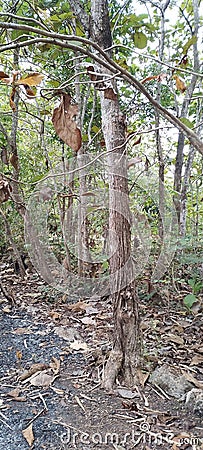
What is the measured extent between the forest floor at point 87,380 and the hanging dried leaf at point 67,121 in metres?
0.86

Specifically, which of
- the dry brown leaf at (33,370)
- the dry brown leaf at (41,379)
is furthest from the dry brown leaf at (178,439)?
the dry brown leaf at (33,370)

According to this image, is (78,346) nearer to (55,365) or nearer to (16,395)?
(55,365)

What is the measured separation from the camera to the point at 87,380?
1.41 m

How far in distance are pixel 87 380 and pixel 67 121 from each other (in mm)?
1076

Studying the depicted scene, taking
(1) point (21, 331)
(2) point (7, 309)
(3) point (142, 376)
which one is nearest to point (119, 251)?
(3) point (142, 376)

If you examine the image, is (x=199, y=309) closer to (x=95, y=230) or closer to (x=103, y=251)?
(x=103, y=251)

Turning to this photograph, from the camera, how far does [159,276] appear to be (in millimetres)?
2240

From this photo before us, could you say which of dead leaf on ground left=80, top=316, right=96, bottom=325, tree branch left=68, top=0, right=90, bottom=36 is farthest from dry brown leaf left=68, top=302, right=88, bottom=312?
tree branch left=68, top=0, right=90, bottom=36

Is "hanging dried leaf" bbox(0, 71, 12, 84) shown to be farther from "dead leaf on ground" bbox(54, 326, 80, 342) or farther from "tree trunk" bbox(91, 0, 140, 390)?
"dead leaf on ground" bbox(54, 326, 80, 342)

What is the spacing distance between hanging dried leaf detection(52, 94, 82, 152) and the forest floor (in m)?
0.86

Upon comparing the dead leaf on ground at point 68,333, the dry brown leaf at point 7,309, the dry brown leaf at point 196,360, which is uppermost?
the dry brown leaf at point 7,309

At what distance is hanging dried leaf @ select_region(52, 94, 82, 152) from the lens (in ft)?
2.10

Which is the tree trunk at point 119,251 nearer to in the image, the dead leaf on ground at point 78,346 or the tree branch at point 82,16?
the tree branch at point 82,16

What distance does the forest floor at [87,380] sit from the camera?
108 cm
